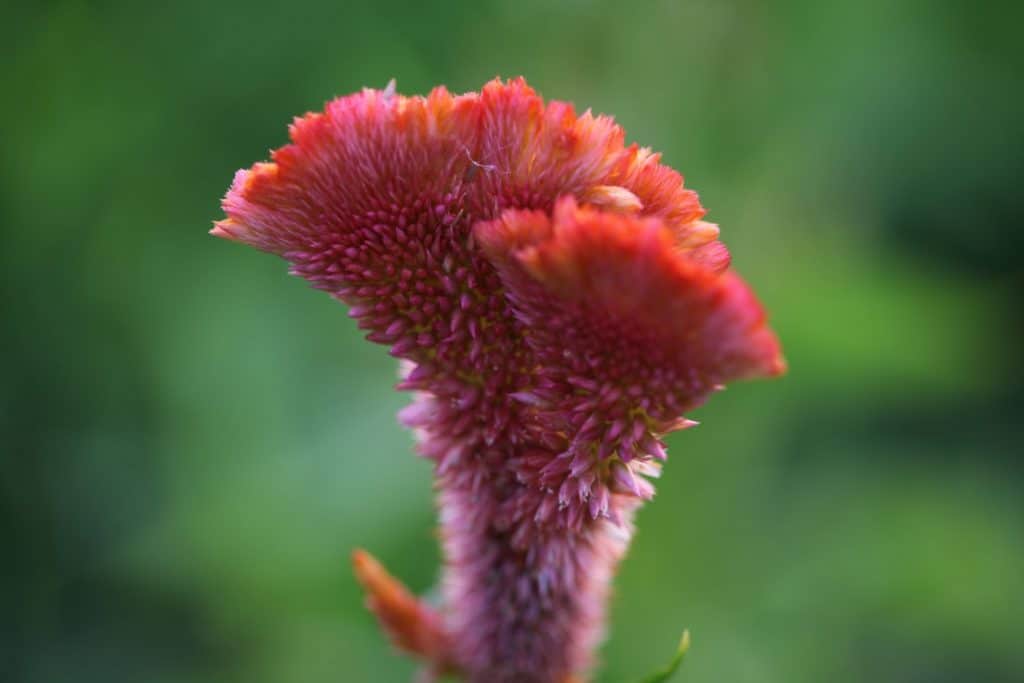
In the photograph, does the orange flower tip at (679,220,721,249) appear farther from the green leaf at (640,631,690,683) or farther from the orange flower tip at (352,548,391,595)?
the orange flower tip at (352,548,391,595)

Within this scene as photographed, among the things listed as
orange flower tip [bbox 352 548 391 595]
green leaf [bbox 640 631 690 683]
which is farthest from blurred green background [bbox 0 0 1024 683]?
green leaf [bbox 640 631 690 683]

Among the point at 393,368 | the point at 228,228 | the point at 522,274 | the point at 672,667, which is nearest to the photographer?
the point at 522,274

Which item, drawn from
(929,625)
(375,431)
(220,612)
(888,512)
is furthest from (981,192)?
(220,612)

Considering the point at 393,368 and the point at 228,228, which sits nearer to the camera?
the point at 228,228

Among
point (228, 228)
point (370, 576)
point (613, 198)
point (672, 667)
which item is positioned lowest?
point (370, 576)

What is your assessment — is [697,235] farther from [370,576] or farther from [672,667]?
[370,576]

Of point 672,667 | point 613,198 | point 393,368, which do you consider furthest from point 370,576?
point 393,368
